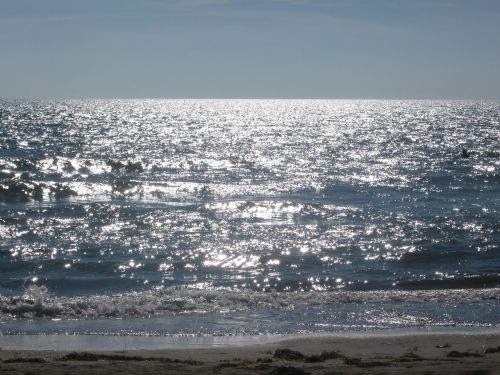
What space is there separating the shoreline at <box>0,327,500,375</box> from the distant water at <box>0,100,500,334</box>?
1340 millimetres

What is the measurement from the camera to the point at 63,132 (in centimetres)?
8831

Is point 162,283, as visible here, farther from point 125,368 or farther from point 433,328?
point 125,368

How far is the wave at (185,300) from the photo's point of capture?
1581cm

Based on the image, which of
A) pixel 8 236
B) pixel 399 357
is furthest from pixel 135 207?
pixel 399 357

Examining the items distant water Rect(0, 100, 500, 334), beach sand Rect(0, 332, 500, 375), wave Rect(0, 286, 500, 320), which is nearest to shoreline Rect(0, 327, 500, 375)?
beach sand Rect(0, 332, 500, 375)

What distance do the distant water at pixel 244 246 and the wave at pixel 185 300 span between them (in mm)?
44

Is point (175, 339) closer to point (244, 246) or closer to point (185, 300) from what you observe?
point (185, 300)

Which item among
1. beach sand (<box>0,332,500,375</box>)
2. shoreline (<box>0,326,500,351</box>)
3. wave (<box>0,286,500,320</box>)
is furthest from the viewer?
wave (<box>0,286,500,320</box>)

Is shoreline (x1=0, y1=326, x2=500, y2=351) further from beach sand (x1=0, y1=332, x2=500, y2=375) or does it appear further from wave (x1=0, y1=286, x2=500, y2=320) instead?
wave (x1=0, y1=286, x2=500, y2=320)

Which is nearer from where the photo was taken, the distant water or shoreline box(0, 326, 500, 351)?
shoreline box(0, 326, 500, 351)

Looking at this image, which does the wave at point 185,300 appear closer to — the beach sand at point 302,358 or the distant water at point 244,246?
the distant water at point 244,246

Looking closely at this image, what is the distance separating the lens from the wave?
1581cm

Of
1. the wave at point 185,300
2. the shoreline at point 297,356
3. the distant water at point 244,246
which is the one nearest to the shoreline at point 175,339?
the shoreline at point 297,356

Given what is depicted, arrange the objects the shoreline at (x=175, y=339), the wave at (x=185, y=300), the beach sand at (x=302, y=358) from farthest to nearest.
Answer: the wave at (x=185, y=300) < the shoreline at (x=175, y=339) < the beach sand at (x=302, y=358)
